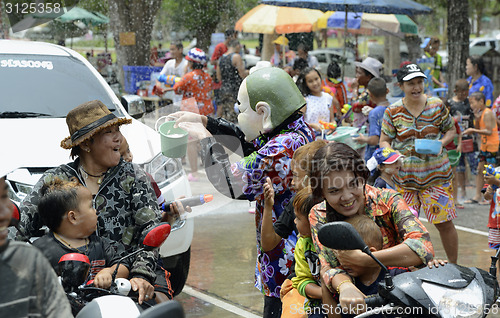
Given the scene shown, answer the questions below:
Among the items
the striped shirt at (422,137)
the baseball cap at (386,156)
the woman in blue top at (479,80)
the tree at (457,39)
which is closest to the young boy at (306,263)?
the baseball cap at (386,156)

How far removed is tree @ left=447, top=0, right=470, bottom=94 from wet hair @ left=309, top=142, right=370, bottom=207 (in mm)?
12368

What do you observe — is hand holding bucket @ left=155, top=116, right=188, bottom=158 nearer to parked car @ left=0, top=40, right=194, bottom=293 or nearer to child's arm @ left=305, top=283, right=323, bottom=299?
child's arm @ left=305, top=283, right=323, bottom=299

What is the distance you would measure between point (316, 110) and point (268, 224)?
534cm

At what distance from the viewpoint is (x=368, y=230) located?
3127mm

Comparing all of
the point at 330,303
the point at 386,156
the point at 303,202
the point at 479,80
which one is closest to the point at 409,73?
the point at 386,156

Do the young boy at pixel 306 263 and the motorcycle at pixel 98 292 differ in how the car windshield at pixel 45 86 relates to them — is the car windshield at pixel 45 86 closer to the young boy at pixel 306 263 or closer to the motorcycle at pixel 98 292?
the motorcycle at pixel 98 292

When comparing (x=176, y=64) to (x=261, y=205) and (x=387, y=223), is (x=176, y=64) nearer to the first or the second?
(x=261, y=205)

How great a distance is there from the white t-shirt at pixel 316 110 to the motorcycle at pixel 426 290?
644cm

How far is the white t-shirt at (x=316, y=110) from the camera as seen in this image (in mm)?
9227

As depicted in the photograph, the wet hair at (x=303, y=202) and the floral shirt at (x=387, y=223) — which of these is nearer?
the floral shirt at (x=387, y=223)

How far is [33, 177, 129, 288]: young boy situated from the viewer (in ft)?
11.2

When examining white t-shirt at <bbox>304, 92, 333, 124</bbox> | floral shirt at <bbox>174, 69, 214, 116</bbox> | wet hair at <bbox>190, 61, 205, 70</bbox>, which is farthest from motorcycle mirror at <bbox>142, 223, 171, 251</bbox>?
wet hair at <bbox>190, 61, 205, 70</bbox>

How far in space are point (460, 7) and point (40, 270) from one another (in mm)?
14108

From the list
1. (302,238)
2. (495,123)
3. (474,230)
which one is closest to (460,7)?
(495,123)
